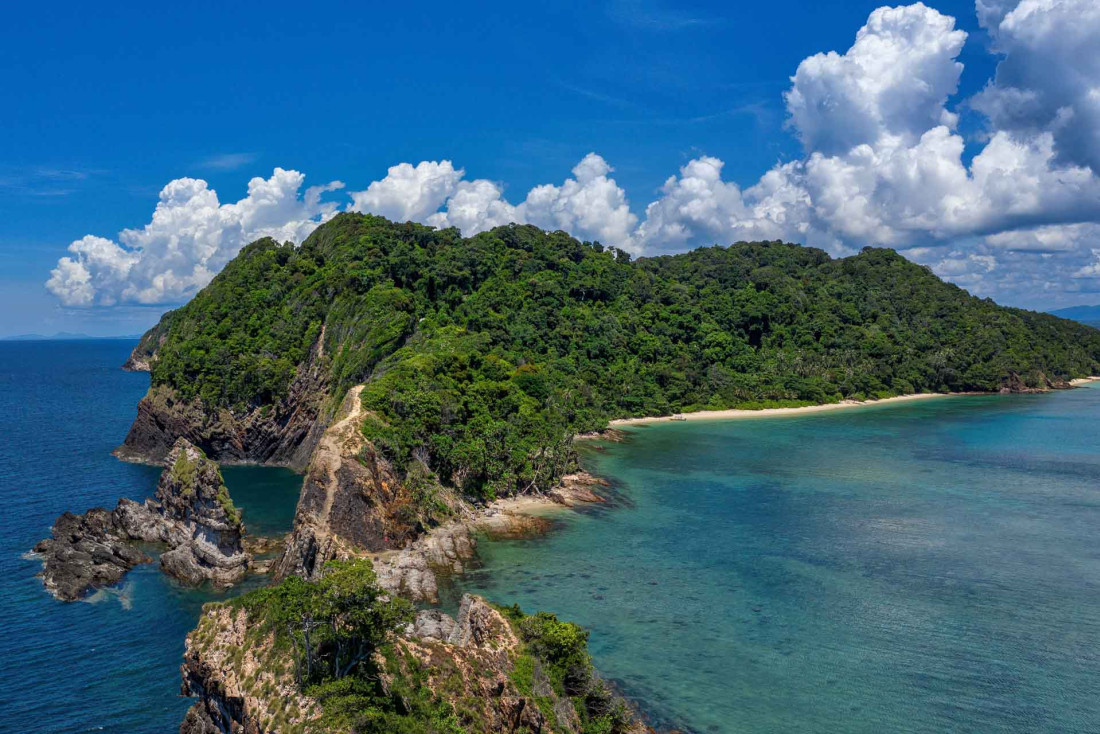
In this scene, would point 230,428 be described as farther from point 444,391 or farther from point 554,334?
point 554,334

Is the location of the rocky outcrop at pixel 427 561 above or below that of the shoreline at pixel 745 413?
below

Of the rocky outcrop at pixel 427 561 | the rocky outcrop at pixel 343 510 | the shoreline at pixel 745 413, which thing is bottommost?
the rocky outcrop at pixel 427 561

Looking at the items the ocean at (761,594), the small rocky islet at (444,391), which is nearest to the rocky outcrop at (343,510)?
the small rocky islet at (444,391)

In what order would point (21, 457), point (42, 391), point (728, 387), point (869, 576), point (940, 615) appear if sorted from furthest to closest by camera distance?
point (42, 391), point (728, 387), point (21, 457), point (869, 576), point (940, 615)

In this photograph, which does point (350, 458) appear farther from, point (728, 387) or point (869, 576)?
point (728, 387)

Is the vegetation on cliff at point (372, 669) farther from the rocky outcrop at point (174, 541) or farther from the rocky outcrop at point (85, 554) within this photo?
the rocky outcrop at point (85, 554)

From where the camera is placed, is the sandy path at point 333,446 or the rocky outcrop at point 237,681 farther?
the sandy path at point 333,446

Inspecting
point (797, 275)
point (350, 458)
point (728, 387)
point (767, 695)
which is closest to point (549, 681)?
point (767, 695)
